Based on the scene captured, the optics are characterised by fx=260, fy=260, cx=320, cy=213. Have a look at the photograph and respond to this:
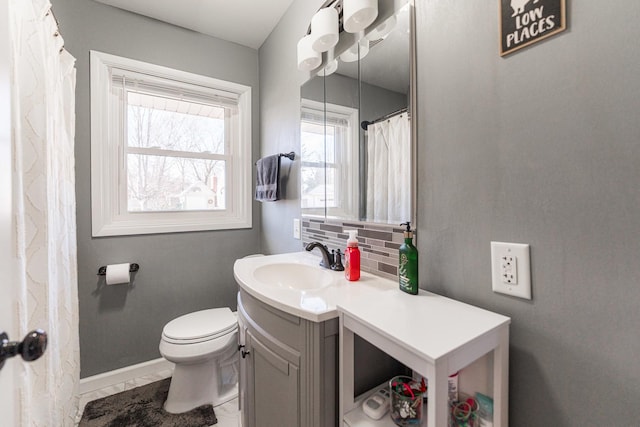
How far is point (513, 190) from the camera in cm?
66

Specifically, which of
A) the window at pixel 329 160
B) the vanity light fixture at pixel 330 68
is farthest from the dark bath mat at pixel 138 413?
the vanity light fixture at pixel 330 68

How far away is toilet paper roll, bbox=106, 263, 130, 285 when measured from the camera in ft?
5.33

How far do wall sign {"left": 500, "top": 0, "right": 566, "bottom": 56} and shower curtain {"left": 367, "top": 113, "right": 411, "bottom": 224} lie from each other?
0.33 m

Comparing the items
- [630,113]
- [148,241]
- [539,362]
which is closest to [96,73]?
[148,241]

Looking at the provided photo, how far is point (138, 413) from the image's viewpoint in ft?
4.80

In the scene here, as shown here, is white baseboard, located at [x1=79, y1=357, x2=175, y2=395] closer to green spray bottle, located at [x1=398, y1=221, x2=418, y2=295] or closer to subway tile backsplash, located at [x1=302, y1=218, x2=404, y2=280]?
subway tile backsplash, located at [x1=302, y1=218, x2=404, y2=280]

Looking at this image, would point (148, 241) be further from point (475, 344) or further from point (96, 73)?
point (475, 344)

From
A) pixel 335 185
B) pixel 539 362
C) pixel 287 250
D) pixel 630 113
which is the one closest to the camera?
pixel 630 113

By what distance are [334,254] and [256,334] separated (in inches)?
18.2

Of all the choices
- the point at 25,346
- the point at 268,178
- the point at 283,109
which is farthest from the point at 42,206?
the point at 283,109

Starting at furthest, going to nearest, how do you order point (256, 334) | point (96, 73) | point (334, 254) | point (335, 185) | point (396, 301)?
point (96, 73), point (335, 185), point (334, 254), point (256, 334), point (396, 301)

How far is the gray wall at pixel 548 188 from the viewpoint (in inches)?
20.2

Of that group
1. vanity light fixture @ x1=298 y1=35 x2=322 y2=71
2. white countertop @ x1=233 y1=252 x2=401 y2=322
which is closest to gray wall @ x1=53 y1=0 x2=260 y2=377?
vanity light fixture @ x1=298 y1=35 x2=322 y2=71

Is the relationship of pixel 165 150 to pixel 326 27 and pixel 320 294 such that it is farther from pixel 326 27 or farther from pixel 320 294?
pixel 320 294
